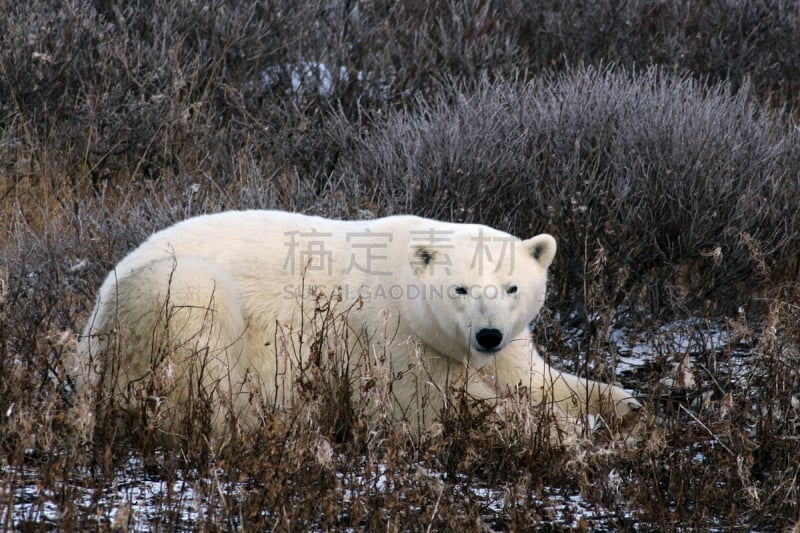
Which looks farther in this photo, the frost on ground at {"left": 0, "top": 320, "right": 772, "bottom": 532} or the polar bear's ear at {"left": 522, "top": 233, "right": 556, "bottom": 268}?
the polar bear's ear at {"left": 522, "top": 233, "right": 556, "bottom": 268}

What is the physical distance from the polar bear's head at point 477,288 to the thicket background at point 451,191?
234mm

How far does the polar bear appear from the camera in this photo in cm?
332

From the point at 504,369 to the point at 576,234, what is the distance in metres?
1.43

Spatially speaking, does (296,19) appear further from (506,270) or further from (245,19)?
(506,270)

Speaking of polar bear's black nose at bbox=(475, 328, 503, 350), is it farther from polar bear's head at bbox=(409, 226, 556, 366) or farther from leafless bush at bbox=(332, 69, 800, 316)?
leafless bush at bbox=(332, 69, 800, 316)

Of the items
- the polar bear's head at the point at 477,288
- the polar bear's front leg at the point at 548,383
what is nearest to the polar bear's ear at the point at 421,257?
the polar bear's head at the point at 477,288

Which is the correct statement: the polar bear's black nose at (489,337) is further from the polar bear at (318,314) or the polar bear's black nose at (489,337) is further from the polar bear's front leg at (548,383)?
the polar bear's front leg at (548,383)

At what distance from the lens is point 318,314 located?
3.71 metres

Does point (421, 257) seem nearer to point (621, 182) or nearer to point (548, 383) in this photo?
point (548, 383)

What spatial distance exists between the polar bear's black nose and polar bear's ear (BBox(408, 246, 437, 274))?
441 millimetres

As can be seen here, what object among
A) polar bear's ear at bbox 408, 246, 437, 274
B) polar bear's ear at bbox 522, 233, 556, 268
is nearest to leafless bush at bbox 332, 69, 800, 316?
polar bear's ear at bbox 522, 233, 556, 268

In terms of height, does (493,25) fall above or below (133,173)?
above

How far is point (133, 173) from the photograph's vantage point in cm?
668

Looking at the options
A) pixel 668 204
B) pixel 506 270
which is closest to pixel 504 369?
pixel 506 270
